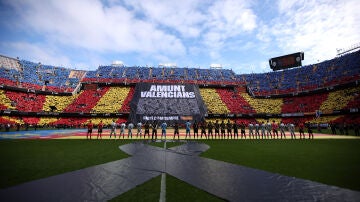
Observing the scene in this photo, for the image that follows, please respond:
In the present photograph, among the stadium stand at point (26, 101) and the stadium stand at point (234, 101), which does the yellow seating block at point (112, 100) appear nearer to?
the stadium stand at point (26, 101)

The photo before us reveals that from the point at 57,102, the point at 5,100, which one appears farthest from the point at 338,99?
the point at 5,100

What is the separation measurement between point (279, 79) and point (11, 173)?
70.6 metres

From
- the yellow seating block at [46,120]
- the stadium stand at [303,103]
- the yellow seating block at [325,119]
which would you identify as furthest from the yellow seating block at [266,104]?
the yellow seating block at [46,120]

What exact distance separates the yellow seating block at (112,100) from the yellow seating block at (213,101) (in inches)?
939

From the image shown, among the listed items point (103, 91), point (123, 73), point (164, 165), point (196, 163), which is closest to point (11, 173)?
point (164, 165)

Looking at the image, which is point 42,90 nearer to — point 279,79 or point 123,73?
point 123,73

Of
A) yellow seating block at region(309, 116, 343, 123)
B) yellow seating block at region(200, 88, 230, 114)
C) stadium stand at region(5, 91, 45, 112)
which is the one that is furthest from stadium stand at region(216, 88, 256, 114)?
stadium stand at region(5, 91, 45, 112)

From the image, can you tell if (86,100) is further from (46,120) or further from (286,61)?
(286,61)

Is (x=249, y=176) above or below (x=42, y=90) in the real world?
below

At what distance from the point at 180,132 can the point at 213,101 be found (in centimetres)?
2695

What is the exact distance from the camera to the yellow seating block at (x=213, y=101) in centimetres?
5459

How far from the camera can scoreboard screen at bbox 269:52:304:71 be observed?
63.5 metres

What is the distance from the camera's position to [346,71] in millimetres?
50438

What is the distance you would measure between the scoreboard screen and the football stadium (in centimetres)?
32
